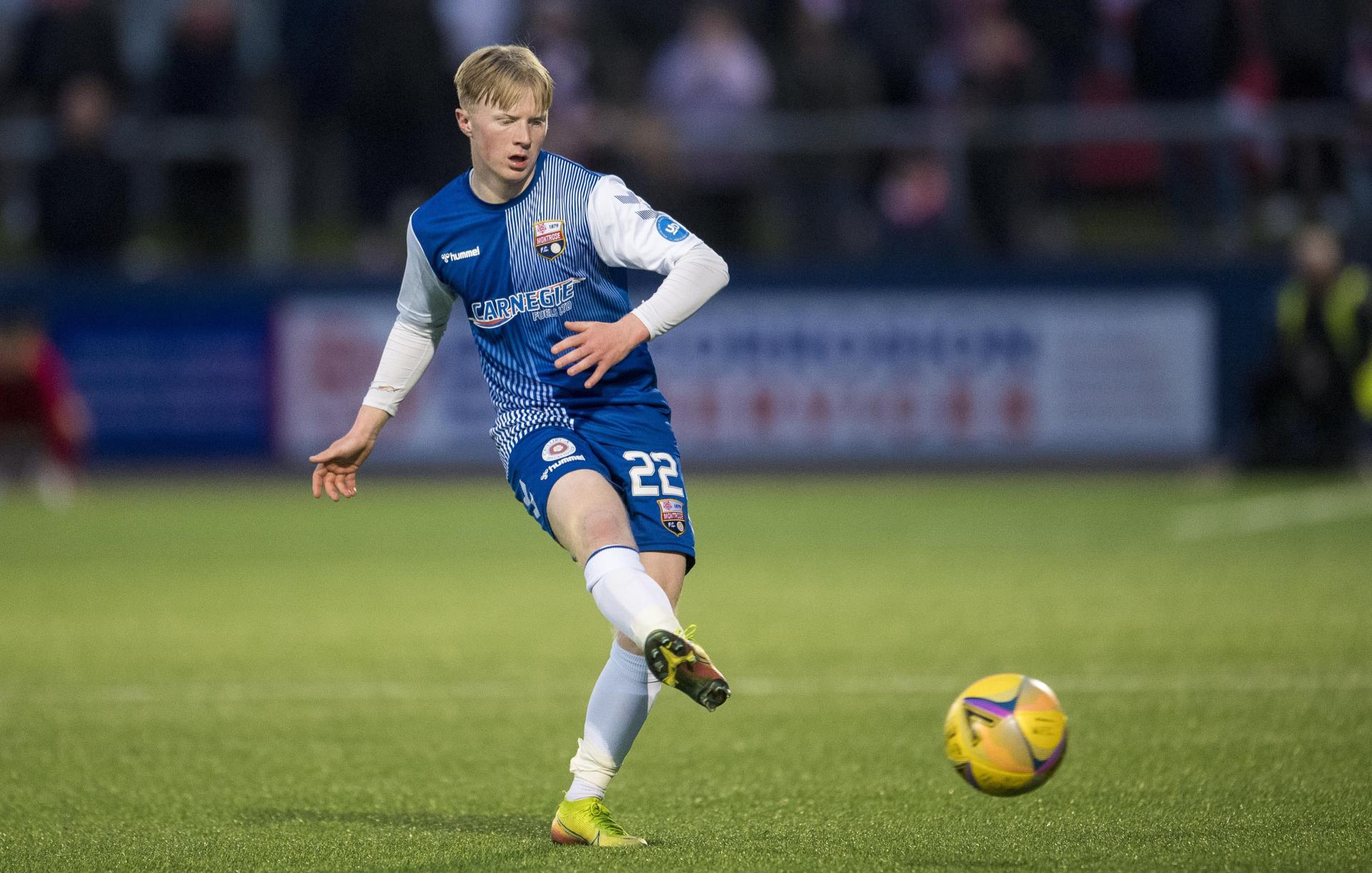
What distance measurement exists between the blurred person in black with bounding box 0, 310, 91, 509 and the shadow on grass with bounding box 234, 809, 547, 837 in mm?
12508

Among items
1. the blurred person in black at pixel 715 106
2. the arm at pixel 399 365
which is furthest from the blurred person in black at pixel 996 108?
the arm at pixel 399 365

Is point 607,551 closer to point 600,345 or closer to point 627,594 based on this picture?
point 627,594

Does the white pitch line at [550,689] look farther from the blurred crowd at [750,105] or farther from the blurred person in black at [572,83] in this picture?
the blurred crowd at [750,105]

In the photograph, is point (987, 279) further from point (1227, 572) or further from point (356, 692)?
point (356, 692)

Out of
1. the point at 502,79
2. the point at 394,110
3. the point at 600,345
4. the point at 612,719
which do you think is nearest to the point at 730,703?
the point at 612,719

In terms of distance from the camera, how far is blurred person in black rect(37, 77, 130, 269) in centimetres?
1778

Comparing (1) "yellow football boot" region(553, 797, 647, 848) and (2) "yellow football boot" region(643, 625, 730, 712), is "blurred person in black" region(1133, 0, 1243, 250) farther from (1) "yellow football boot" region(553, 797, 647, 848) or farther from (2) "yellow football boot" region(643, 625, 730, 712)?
(2) "yellow football boot" region(643, 625, 730, 712)

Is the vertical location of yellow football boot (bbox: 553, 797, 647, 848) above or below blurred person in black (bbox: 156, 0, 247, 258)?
below

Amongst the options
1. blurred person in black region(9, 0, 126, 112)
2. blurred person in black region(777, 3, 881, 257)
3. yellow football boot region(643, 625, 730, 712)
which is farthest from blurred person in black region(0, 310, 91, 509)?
yellow football boot region(643, 625, 730, 712)

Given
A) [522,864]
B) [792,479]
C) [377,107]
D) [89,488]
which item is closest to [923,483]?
[792,479]

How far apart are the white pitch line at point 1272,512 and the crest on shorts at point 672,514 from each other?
8.67m

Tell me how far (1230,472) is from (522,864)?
14242 millimetres

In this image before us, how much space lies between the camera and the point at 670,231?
5.20 metres

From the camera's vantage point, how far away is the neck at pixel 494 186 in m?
5.35
